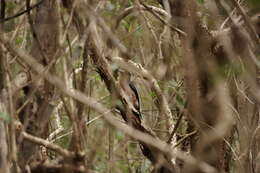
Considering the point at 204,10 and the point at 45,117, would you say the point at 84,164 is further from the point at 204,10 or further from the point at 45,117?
the point at 204,10

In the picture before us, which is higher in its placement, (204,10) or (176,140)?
(204,10)

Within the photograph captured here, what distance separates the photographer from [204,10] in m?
2.07

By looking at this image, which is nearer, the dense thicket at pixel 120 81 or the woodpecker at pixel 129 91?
the dense thicket at pixel 120 81

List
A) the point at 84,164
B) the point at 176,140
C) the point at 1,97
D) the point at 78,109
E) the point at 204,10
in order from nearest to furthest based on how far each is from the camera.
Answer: the point at 84,164 → the point at 78,109 → the point at 1,97 → the point at 204,10 → the point at 176,140

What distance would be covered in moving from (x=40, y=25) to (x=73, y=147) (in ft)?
1.88

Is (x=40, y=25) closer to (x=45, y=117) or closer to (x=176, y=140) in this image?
(x=45, y=117)

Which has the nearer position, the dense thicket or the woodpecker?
the dense thicket

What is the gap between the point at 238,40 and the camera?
1925 mm

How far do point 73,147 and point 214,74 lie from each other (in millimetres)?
494

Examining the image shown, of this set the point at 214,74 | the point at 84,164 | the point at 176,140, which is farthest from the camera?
the point at 176,140

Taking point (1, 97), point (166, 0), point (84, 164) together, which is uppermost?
point (166, 0)

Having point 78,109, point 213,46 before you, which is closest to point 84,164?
point 78,109

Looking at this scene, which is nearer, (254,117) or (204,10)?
(204,10)

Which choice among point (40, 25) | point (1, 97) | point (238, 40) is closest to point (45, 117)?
point (1, 97)
